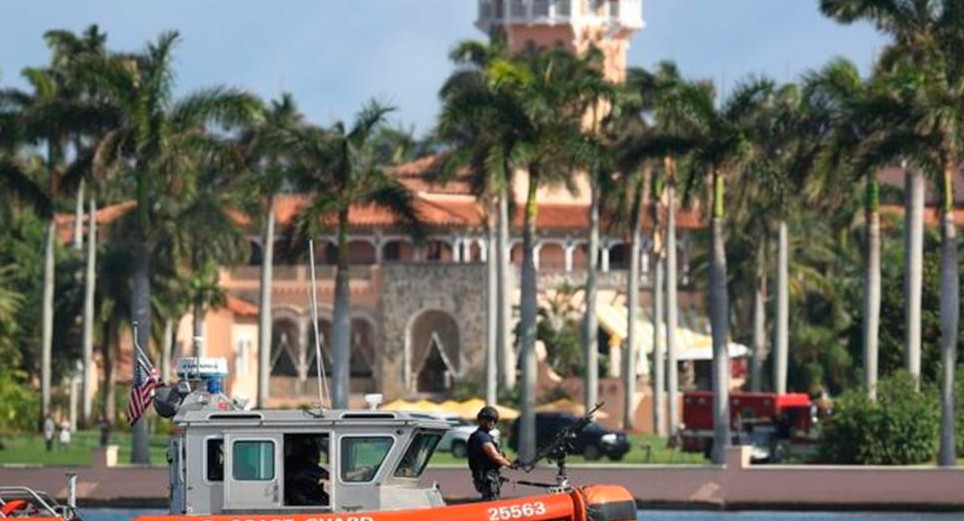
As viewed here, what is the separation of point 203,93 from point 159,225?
1294 inches

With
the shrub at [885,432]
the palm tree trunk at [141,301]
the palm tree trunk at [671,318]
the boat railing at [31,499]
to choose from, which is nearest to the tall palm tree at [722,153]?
the shrub at [885,432]

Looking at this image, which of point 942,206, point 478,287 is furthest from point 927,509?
point 478,287

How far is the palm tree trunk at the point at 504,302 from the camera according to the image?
91.8 metres

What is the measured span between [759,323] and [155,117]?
39466 millimetres

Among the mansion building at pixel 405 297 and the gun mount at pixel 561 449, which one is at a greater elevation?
the mansion building at pixel 405 297

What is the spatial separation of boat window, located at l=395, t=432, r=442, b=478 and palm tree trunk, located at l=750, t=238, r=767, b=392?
6659 cm

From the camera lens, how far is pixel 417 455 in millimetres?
35656

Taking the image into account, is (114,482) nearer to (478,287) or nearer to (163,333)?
(163,333)

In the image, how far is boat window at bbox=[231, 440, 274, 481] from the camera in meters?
35.3

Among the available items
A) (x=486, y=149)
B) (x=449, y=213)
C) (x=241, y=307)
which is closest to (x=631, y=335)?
(x=449, y=213)

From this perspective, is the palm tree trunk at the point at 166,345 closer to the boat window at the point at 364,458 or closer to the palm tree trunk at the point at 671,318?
the palm tree trunk at the point at 671,318

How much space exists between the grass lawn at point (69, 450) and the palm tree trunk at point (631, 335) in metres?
17.7

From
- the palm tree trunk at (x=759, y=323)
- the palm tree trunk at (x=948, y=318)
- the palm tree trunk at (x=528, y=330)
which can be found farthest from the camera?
the palm tree trunk at (x=759, y=323)

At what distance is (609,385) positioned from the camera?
113 meters
